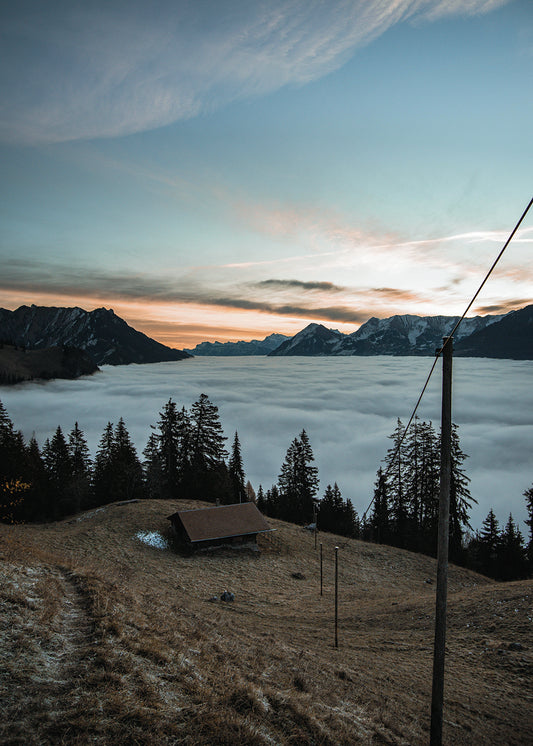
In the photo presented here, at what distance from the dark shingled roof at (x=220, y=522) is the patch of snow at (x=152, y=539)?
2.36 m

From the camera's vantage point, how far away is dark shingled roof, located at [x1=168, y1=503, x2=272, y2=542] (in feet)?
113

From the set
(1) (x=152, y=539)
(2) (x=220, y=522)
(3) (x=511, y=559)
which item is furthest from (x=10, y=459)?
(3) (x=511, y=559)

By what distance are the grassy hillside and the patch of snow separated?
11.1 meters

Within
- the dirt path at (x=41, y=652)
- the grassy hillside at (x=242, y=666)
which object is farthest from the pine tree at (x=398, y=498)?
the dirt path at (x=41, y=652)

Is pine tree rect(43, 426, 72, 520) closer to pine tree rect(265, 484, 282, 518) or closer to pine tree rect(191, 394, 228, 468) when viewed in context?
pine tree rect(191, 394, 228, 468)

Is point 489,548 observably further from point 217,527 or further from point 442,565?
point 442,565

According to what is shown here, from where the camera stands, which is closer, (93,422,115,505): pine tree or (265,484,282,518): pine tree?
(93,422,115,505): pine tree

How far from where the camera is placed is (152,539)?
34344 millimetres

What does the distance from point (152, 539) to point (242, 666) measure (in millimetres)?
27443

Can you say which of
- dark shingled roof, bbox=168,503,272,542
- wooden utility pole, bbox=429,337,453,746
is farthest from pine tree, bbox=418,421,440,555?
wooden utility pole, bbox=429,337,453,746

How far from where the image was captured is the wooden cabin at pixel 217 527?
112ft

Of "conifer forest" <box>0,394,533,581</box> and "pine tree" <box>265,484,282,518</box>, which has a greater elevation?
"conifer forest" <box>0,394,533,581</box>

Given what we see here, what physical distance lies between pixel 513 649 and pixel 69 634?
16427mm

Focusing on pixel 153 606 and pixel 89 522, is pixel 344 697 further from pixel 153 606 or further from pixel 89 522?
pixel 89 522
